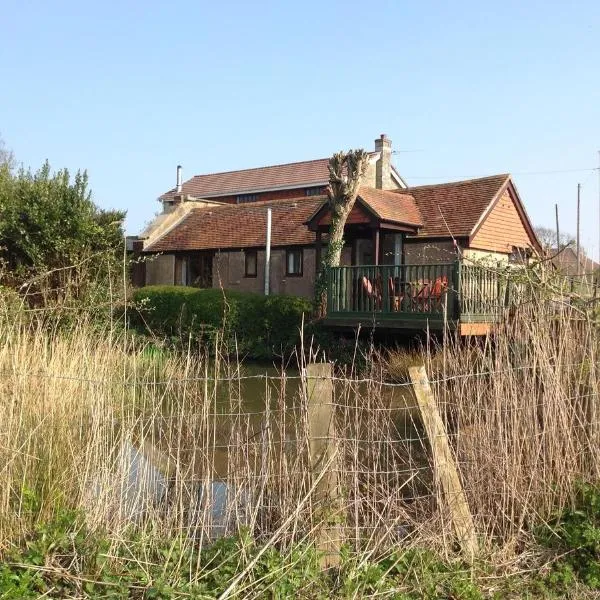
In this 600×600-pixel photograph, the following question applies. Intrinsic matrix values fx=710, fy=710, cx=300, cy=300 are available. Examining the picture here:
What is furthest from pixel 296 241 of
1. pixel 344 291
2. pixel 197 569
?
pixel 197 569

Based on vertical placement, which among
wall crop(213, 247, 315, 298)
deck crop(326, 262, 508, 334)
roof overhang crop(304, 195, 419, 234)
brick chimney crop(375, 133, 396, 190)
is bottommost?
deck crop(326, 262, 508, 334)

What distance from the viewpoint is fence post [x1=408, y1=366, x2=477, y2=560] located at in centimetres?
448

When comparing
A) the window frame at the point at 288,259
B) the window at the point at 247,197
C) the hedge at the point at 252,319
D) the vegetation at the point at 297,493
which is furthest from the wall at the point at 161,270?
the vegetation at the point at 297,493

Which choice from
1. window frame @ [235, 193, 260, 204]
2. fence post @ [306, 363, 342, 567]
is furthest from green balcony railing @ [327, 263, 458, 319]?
window frame @ [235, 193, 260, 204]

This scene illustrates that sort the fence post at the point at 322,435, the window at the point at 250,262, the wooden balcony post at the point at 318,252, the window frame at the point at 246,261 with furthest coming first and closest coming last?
the window at the point at 250,262, the window frame at the point at 246,261, the wooden balcony post at the point at 318,252, the fence post at the point at 322,435

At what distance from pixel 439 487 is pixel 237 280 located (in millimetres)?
23048

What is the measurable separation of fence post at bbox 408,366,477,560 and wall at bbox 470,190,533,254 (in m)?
18.0

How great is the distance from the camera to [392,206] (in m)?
22.5

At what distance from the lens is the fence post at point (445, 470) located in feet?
14.7

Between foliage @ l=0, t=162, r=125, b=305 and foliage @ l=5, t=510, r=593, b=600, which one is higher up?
foliage @ l=0, t=162, r=125, b=305

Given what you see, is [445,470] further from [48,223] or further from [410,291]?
[48,223]

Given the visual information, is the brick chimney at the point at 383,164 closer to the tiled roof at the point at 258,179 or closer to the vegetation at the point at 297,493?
the tiled roof at the point at 258,179

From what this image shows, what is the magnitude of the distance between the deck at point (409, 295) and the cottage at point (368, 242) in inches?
1.1

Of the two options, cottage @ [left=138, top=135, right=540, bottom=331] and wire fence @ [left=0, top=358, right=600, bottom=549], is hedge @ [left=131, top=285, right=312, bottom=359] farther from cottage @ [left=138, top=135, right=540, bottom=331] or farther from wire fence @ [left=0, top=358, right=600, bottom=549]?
wire fence @ [left=0, top=358, right=600, bottom=549]
